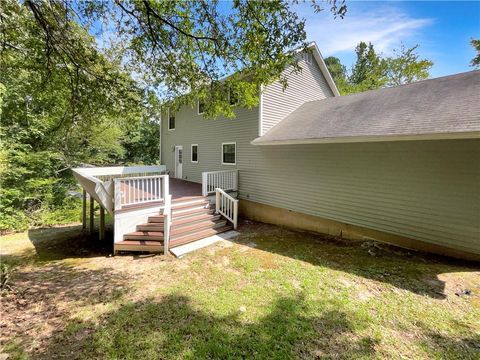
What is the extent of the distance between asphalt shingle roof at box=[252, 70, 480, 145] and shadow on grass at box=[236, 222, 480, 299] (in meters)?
2.98

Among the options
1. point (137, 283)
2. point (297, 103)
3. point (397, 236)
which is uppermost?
point (297, 103)

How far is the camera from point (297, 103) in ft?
36.2

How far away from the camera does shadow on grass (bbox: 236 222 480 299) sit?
4.61m

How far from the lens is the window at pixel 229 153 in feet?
35.1

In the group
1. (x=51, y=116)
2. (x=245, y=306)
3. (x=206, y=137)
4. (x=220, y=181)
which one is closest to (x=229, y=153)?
(x=220, y=181)

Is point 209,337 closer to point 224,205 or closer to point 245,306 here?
point 245,306

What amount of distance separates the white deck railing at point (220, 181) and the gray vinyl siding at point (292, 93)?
2.29m

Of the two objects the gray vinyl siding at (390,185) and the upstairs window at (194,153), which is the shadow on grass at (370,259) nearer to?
the gray vinyl siding at (390,185)

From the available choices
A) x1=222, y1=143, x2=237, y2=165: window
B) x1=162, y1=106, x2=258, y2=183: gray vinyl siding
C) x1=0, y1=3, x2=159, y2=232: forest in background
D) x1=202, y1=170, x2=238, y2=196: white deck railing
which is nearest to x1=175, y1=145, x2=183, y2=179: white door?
x1=162, y1=106, x2=258, y2=183: gray vinyl siding

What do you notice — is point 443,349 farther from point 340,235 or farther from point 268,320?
point 340,235

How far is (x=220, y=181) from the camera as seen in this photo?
9953 mm

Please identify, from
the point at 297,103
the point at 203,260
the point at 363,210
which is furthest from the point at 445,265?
the point at 297,103

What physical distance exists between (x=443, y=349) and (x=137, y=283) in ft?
16.8

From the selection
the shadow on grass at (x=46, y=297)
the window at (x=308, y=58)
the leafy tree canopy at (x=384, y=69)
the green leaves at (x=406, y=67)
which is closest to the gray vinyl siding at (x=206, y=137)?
the window at (x=308, y=58)
